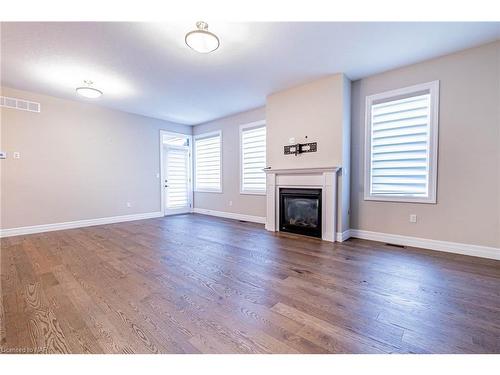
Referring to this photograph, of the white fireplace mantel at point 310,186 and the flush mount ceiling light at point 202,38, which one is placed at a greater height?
the flush mount ceiling light at point 202,38

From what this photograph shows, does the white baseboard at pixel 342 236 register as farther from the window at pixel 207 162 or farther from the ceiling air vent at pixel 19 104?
the ceiling air vent at pixel 19 104

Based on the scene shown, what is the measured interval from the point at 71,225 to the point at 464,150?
7030 mm

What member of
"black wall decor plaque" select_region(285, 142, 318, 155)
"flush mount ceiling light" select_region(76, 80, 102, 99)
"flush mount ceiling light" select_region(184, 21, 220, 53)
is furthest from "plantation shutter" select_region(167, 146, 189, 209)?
"flush mount ceiling light" select_region(184, 21, 220, 53)

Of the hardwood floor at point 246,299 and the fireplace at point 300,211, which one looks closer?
the hardwood floor at point 246,299

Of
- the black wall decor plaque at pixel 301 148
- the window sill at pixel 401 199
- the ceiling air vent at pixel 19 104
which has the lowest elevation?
the window sill at pixel 401 199

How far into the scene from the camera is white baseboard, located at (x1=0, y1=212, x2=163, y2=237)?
4062 millimetres

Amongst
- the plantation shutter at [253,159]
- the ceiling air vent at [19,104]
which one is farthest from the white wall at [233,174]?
the ceiling air vent at [19,104]

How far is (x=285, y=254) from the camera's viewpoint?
3000 millimetres

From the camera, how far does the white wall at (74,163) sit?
4.07m

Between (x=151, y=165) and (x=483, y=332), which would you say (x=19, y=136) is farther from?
(x=483, y=332)

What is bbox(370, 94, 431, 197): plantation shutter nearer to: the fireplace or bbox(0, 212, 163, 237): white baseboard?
the fireplace

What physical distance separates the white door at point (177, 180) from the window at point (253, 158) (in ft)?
7.04

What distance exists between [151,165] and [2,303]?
14.5 ft

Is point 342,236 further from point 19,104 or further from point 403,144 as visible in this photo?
point 19,104
